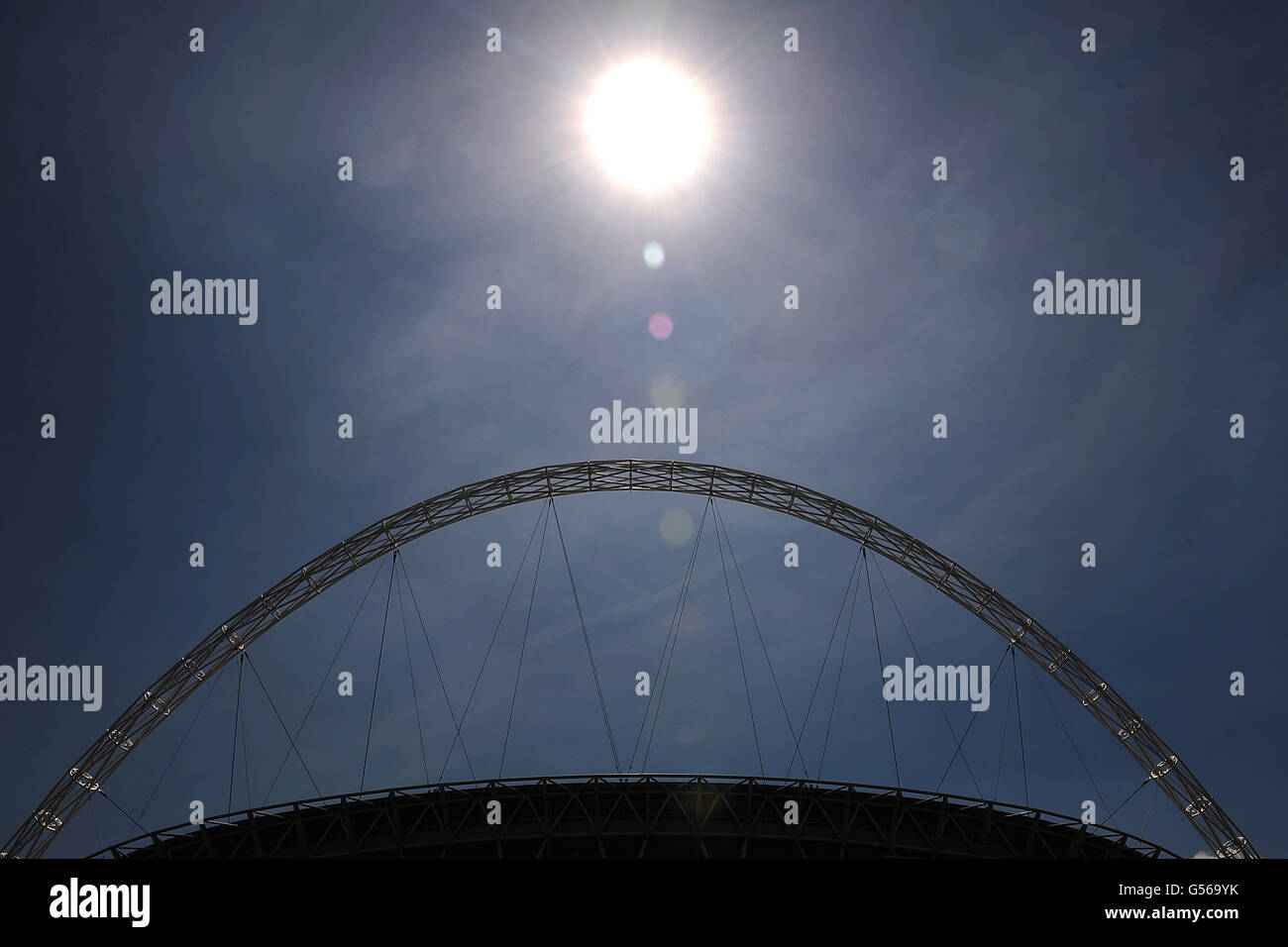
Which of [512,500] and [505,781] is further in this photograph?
[512,500]

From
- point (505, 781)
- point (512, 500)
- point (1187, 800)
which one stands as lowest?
point (1187, 800)

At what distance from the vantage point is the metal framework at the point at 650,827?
3831cm

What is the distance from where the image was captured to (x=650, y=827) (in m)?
38.0

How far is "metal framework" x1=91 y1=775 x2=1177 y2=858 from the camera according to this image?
1508 inches
